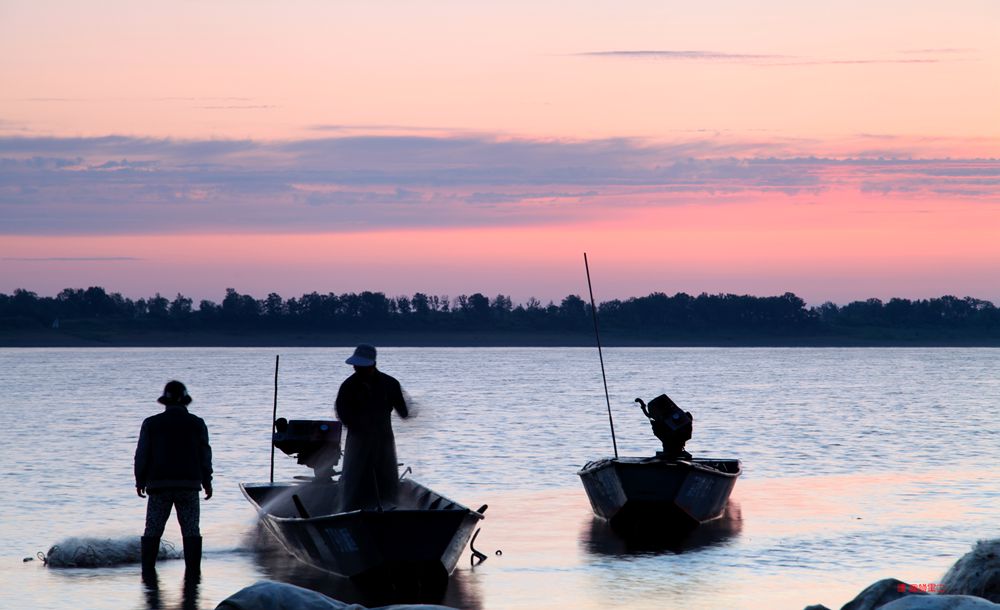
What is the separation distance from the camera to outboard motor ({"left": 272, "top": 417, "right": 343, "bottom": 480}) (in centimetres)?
1805

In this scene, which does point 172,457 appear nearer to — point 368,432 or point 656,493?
point 368,432

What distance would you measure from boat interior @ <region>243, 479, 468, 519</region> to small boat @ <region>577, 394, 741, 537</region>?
3672mm

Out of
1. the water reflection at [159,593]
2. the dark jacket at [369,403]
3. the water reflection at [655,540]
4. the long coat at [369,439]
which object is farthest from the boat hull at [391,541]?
the water reflection at [655,540]

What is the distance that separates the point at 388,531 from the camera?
14.1 metres

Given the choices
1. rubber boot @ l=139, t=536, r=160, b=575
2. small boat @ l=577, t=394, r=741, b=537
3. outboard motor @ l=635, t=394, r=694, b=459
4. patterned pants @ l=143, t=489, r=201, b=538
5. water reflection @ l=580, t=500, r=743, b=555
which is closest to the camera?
patterned pants @ l=143, t=489, r=201, b=538

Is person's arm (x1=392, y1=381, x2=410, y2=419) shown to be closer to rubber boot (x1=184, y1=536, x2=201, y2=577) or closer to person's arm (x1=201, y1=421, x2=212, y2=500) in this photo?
person's arm (x1=201, y1=421, x2=212, y2=500)

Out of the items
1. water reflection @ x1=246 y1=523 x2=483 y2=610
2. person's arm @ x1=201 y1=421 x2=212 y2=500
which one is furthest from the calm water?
person's arm @ x1=201 y1=421 x2=212 y2=500

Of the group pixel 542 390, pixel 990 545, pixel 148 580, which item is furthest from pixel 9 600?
pixel 542 390

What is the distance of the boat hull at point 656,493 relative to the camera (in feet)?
63.4

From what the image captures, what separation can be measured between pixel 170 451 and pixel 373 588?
2.38 metres

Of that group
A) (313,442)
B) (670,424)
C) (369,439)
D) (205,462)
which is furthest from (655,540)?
(205,462)

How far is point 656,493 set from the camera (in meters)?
19.4

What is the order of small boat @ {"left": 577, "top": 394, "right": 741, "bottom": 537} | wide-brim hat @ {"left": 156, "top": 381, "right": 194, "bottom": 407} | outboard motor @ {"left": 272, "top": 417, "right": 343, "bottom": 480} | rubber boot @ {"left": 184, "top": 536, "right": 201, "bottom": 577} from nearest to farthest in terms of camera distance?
wide-brim hat @ {"left": 156, "top": 381, "right": 194, "bottom": 407} → rubber boot @ {"left": 184, "top": 536, "right": 201, "bottom": 577} → outboard motor @ {"left": 272, "top": 417, "right": 343, "bottom": 480} → small boat @ {"left": 577, "top": 394, "right": 741, "bottom": 537}

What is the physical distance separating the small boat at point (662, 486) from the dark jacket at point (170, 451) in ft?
22.8
